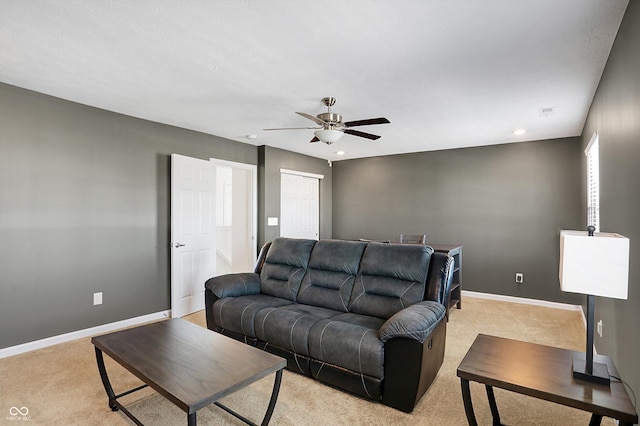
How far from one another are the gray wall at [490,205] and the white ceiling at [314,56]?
1135mm

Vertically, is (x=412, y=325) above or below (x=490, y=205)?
below

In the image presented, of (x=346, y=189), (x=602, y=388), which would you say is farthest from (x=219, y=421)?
(x=346, y=189)

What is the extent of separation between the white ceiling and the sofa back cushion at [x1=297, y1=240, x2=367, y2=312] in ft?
4.88

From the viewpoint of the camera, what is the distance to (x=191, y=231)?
439 cm

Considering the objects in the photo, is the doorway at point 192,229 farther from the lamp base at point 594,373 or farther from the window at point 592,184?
the window at point 592,184

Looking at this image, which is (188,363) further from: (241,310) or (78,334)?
(78,334)

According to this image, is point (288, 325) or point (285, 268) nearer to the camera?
point (288, 325)

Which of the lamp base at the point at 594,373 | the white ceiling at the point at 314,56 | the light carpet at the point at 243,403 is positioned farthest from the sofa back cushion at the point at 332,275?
the lamp base at the point at 594,373

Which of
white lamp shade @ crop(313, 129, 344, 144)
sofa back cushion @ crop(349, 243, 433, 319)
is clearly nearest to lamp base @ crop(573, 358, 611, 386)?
sofa back cushion @ crop(349, 243, 433, 319)

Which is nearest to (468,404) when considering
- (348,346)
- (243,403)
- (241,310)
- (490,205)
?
(348,346)

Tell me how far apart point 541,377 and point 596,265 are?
1.87ft

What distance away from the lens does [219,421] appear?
211 centimetres

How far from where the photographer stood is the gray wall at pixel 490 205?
4812 millimetres

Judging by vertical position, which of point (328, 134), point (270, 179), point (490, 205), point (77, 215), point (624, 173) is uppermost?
point (328, 134)
